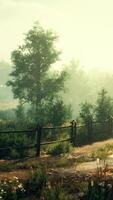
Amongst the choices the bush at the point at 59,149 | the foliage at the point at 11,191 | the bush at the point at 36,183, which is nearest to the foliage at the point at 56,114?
the bush at the point at 59,149

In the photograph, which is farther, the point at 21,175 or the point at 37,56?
the point at 37,56

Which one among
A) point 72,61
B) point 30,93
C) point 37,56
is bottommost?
point 30,93

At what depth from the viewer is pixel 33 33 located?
52.3m

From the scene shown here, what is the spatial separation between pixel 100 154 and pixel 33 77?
36727mm

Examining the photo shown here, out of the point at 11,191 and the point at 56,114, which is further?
the point at 56,114

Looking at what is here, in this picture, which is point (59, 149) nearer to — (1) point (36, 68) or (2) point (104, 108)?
(2) point (104, 108)

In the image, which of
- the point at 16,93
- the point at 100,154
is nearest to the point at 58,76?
the point at 16,93

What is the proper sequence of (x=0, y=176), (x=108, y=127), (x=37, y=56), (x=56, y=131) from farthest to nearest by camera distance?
(x=37, y=56)
(x=108, y=127)
(x=56, y=131)
(x=0, y=176)

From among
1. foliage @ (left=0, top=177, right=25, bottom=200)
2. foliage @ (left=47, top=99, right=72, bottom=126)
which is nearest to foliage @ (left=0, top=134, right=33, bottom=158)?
foliage @ (left=0, top=177, right=25, bottom=200)

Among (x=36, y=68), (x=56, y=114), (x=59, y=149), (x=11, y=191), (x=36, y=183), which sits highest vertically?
(x=36, y=68)

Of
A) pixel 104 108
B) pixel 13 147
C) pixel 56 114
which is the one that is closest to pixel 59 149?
pixel 13 147

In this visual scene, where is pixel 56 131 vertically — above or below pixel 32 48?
below

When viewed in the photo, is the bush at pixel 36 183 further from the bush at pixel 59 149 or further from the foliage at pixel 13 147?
the bush at pixel 59 149

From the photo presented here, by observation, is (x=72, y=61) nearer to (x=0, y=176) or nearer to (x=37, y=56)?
(x=37, y=56)
